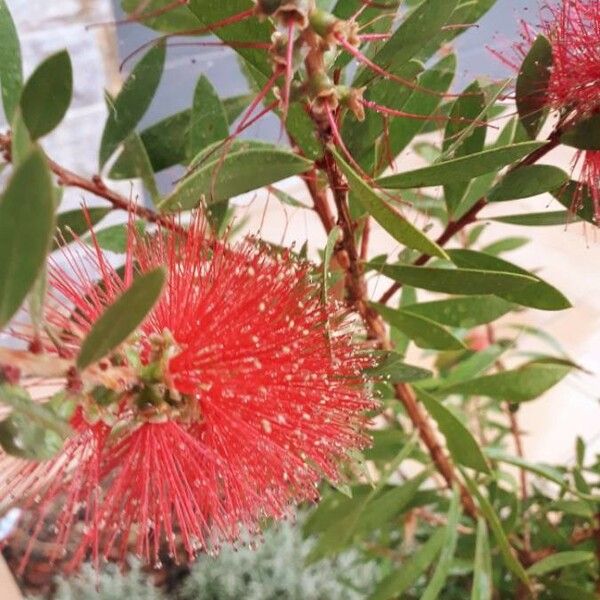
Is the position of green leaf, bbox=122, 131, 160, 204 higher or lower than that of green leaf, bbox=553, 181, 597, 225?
higher

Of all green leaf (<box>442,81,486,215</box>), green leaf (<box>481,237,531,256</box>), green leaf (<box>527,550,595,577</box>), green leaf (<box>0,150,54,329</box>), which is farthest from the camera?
green leaf (<box>481,237,531,256</box>)

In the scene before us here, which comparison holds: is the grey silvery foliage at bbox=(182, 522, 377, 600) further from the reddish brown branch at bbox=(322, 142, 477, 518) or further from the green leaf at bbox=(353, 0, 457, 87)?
the green leaf at bbox=(353, 0, 457, 87)

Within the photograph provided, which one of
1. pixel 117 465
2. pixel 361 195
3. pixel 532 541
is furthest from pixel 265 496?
pixel 532 541

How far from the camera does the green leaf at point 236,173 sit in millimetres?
354

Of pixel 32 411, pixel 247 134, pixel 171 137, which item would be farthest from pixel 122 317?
pixel 247 134

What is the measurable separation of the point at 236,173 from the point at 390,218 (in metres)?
0.09

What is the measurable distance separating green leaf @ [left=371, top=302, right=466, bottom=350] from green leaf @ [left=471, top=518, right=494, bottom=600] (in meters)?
0.23

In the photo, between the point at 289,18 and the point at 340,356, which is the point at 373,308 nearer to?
the point at 340,356

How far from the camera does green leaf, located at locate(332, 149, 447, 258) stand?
1.10ft

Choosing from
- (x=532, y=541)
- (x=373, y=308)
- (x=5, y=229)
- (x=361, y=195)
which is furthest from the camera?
(x=532, y=541)

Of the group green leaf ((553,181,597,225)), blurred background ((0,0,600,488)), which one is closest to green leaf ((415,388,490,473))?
green leaf ((553,181,597,225))

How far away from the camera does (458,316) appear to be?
1.99ft

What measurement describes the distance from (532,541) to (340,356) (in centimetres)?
52

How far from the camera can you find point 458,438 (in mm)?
590
